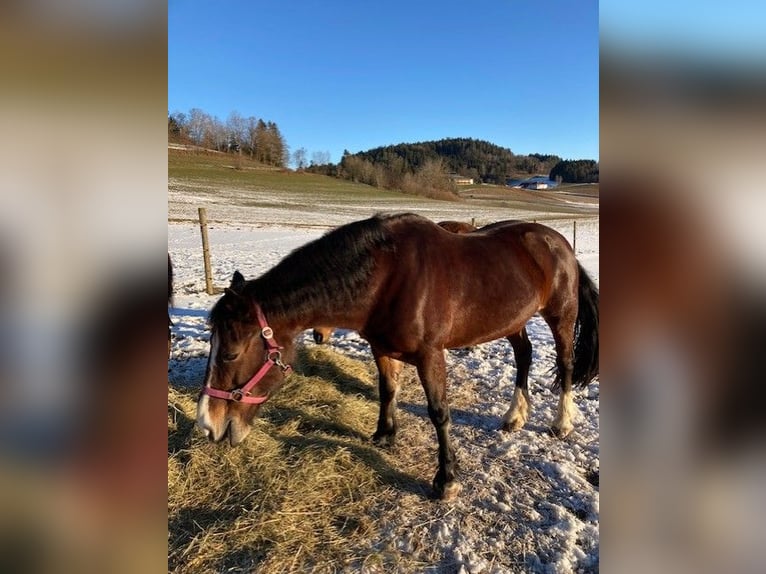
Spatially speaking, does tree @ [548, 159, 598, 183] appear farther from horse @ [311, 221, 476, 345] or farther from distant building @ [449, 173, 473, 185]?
distant building @ [449, 173, 473, 185]

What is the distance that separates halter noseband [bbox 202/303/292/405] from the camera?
90.4 inches

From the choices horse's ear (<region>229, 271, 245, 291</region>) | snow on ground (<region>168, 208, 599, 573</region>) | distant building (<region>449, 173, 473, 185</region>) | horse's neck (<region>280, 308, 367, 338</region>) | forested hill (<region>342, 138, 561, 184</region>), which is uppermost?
forested hill (<region>342, 138, 561, 184</region>)

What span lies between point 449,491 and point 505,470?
512 millimetres

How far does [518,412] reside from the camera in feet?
11.4

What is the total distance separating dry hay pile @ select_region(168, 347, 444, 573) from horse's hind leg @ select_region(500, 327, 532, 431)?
25.9 inches

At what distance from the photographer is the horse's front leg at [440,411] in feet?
8.61

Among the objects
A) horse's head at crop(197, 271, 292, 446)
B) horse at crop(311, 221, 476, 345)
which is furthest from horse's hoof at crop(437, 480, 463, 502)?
horse at crop(311, 221, 476, 345)

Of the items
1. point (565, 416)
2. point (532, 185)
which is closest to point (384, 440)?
point (565, 416)

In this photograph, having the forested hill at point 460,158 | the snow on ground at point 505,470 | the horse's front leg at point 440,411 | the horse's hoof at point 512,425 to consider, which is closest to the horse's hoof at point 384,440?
the snow on ground at point 505,470

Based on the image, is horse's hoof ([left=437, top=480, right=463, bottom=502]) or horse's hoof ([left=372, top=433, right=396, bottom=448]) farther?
horse's hoof ([left=372, top=433, right=396, bottom=448])

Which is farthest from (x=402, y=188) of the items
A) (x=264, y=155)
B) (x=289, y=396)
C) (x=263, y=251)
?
(x=289, y=396)
